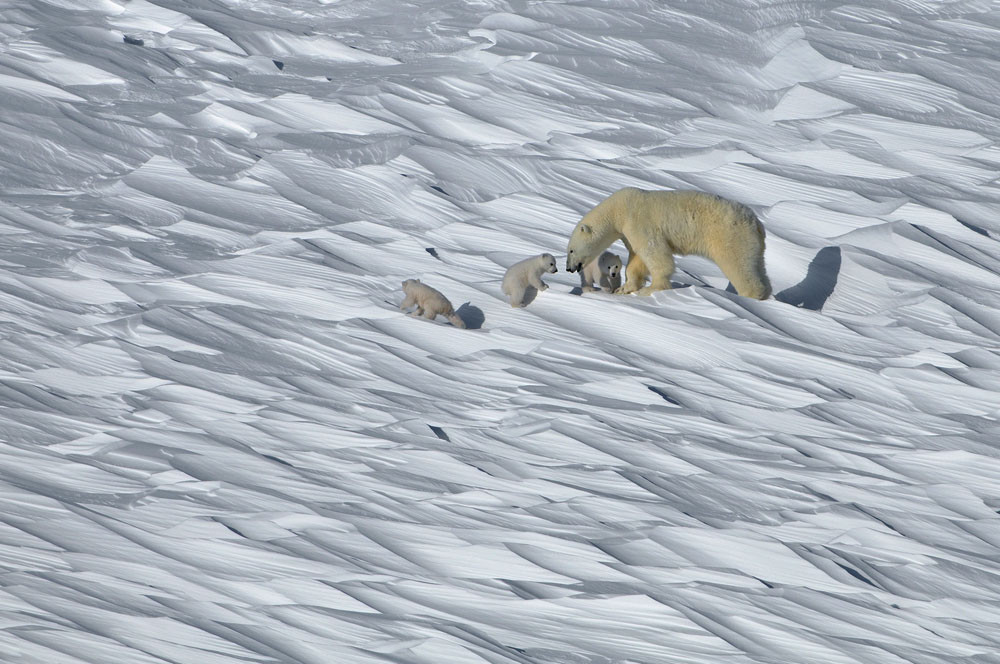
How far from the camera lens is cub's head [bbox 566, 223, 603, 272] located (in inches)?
279

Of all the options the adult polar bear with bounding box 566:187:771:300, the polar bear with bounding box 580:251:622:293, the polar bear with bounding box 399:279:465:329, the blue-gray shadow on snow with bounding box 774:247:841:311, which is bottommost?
the polar bear with bounding box 399:279:465:329

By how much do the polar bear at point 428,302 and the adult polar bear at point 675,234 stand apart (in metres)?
0.79

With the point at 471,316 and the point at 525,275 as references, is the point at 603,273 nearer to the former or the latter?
the point at 525,275

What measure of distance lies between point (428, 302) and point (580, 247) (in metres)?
0.97

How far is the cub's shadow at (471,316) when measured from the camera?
6823 mm

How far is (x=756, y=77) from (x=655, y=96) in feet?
3.06

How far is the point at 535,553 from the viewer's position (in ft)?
15.9

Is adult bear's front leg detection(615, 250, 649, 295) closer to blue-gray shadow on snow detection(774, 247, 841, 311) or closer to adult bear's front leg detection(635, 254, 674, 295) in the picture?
adult bear's front leg detection(635, 254, 674, 295)

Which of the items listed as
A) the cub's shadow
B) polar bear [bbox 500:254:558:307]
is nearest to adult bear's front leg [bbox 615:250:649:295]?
polar bear [bbox 500:254:558:307]

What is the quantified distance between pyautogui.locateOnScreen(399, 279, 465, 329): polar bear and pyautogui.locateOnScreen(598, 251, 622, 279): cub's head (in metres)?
0.96

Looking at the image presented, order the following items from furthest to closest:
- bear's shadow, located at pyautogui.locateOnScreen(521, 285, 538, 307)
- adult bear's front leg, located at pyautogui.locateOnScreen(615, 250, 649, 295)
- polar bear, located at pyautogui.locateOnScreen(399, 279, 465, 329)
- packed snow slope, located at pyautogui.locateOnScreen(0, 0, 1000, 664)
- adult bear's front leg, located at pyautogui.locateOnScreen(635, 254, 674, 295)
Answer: adult bear's front leg, located at pyautogui.locateOnScreen(615, 250, 649, 295) → adult bear's front leg, located at pyautogui.locateOnScreen(635, 254, 674, 295) → bear's shadow, located at pyautogui.locateOnScreen(521, 285, 538, 307) → polar bear, located at pyautogui.locateOnScreen(399, 279, 465, 329) → packed snow slope, located at pyautogui.locateOnScreen(0, 0, 1000, 664)

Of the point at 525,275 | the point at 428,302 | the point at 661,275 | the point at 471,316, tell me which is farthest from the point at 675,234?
the point at 428,302

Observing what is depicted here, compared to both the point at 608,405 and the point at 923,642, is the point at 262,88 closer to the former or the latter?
the point at 608,405

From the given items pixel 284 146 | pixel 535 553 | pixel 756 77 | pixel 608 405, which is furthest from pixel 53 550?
pixel 756 77
